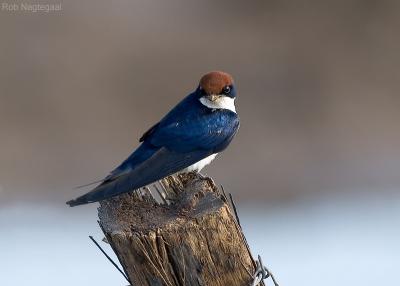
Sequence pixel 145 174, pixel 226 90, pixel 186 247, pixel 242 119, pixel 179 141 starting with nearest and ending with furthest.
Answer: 1. pixel 186 247
2. pixel 145 174
3. pixel 179 141
4. pixel 226 90
5. pixel 242 119

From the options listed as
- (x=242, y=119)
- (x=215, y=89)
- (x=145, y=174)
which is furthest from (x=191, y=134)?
(x=242, y=119)

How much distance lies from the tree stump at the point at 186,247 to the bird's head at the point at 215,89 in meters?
1.19

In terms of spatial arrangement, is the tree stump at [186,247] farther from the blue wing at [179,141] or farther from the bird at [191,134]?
the bird at [191,134]

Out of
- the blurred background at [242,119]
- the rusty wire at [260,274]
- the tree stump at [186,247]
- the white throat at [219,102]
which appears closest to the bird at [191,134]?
the white throat at [219,102]

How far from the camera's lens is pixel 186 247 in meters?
2.83

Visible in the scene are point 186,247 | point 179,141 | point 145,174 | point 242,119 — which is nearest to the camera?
point 186,247

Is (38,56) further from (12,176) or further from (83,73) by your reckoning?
(12,176)

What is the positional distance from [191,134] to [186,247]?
4.34ft

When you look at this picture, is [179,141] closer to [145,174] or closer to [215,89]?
[215,89]

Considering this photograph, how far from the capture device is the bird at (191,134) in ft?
12.7

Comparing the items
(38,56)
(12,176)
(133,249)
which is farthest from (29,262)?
(133,249)

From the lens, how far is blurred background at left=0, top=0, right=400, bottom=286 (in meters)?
7.29

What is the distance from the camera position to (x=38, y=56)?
A: 364 inches

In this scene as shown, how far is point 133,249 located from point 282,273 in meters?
3.85
